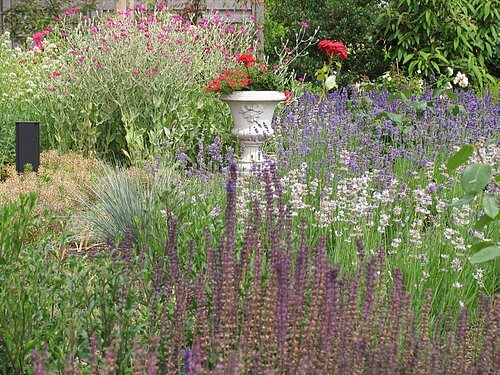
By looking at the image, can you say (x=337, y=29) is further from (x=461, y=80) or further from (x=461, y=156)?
(x=461, y=156)

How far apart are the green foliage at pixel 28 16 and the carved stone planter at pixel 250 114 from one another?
751cm

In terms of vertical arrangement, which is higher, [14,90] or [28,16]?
[28,16]

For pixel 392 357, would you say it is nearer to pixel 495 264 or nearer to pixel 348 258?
pixel 348 258

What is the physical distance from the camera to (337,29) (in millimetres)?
11039

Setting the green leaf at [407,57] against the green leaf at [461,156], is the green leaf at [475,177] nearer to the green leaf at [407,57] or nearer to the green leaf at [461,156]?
the green leaf at [461,156]

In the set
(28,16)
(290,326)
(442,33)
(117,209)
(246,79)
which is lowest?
(117,209)

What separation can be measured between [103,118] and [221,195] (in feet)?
9.53

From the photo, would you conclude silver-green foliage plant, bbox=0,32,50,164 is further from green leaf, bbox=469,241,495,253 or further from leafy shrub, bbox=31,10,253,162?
green leaf, bbox=469,241,495,253

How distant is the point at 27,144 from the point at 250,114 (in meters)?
1.93

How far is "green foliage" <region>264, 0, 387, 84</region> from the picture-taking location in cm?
1095

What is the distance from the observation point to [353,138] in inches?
242

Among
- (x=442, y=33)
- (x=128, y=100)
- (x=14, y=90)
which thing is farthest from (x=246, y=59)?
(x=442, y=33)

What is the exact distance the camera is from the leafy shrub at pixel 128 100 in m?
7.00

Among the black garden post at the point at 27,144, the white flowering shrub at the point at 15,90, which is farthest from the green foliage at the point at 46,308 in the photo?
the white flowering shrub at the point at 15,90
